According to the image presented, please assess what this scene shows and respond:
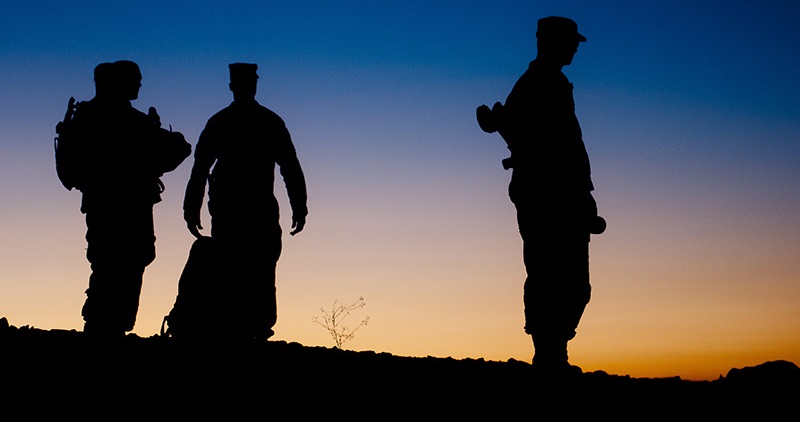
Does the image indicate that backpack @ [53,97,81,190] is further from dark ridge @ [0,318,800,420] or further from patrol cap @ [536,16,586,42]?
patrol cap @ [536,16,586,42]

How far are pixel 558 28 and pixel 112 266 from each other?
477cm

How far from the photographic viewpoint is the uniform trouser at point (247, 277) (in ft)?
34.3

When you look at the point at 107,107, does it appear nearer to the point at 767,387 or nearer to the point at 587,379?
the point at 587,379

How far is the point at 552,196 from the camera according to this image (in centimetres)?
916

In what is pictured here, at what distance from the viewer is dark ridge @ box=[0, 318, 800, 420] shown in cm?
641

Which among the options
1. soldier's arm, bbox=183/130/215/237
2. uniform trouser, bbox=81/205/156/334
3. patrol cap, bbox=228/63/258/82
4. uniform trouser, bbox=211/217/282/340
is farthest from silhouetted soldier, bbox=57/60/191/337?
patrol cap, bbox=228/63/258/82

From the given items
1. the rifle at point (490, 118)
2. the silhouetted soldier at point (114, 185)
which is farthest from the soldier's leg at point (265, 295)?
the rifle at point (490, 118)

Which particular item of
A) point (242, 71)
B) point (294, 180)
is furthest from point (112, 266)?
point (242, 71)

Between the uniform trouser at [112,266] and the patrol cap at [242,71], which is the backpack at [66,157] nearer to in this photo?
the uniform trouser at [112,266]

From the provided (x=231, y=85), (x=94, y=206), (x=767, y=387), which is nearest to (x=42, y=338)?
(x=94, y=206)

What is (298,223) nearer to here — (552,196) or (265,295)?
(265,295)

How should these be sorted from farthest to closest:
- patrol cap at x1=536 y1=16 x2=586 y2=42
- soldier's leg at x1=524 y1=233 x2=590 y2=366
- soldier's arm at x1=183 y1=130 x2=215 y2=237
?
soldier's arm at x1=183 y1=130 x2=215 y2=237, patrol cap at x1=536 y1=16 x2=586 y2=42, soldier's leg at x1=524 y1=233 x2=590 y2=366

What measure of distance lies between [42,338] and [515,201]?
167 inches

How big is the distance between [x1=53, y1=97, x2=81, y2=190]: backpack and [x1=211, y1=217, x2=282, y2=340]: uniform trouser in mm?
1419
